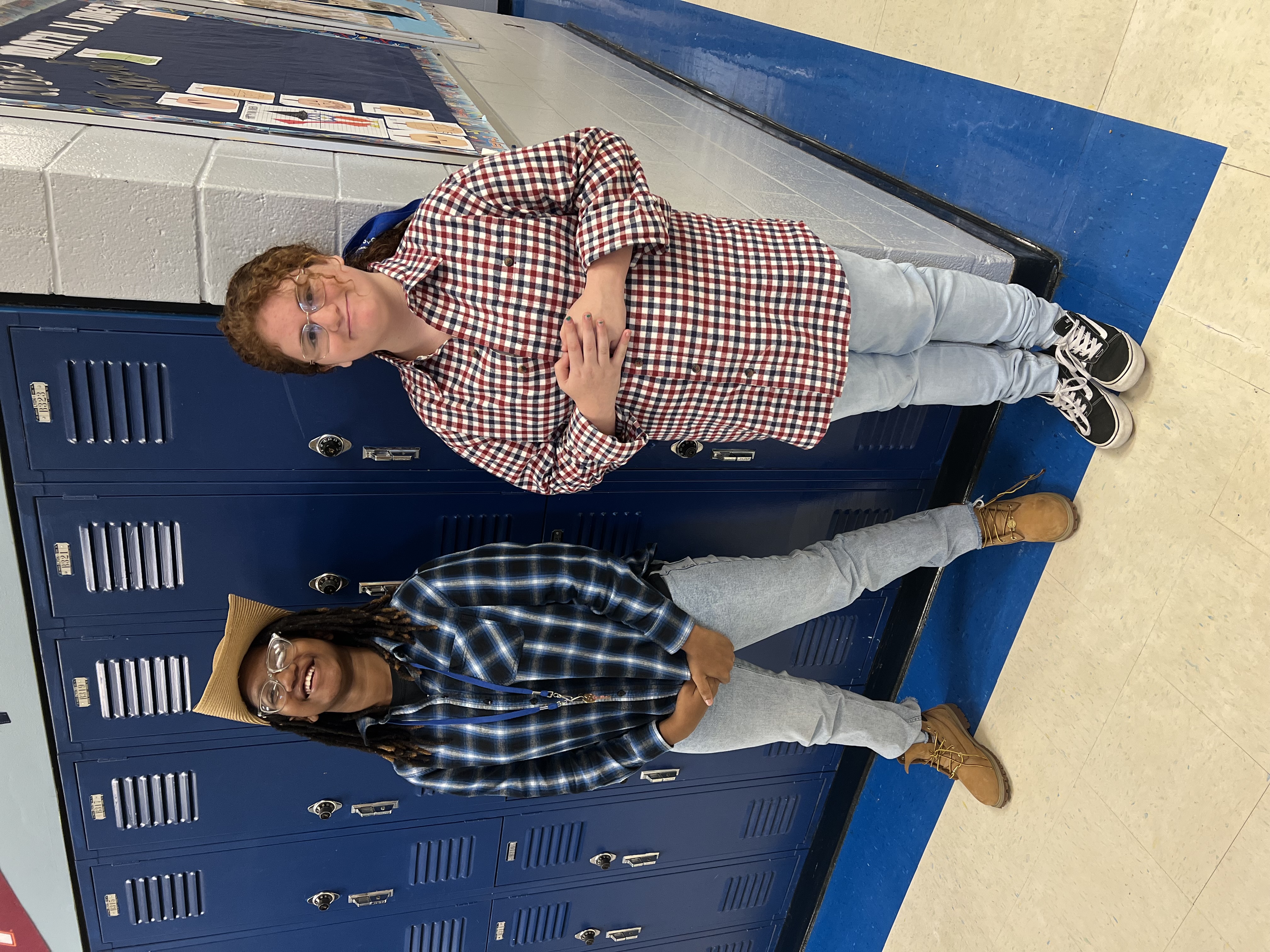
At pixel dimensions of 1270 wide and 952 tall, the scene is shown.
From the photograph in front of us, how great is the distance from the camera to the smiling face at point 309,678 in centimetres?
160

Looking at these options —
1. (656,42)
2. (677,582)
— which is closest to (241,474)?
(677,582)

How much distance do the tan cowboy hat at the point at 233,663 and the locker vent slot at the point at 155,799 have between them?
462 millimetres

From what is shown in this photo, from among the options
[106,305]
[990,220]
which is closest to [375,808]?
[106,305]

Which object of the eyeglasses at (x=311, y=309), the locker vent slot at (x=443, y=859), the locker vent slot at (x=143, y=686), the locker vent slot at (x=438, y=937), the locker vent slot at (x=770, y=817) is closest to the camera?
the eyeglasses at (x=311, y=309)

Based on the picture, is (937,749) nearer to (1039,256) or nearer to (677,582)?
(677,582)

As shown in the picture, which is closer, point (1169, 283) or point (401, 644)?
point (1169, 283)

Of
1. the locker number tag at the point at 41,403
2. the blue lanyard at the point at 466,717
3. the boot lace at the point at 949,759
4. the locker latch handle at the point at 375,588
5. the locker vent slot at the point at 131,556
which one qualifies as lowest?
the boot lace at the point at 949,759

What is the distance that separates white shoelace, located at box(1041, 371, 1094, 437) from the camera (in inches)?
69.2

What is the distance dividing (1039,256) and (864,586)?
86cm

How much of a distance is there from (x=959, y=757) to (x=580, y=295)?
147cm

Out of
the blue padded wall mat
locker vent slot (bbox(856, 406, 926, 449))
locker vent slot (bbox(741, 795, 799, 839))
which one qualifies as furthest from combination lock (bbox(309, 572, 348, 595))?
the blue padded wall mat

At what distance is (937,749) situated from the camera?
84.3 inches

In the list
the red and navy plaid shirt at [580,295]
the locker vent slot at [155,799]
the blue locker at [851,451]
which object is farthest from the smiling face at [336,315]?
the locker vent slot at [155,799]

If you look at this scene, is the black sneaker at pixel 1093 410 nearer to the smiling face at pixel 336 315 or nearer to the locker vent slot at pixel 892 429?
the locker vent slot at pixel 892 429
